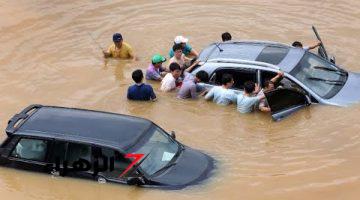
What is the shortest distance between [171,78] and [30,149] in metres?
4.63

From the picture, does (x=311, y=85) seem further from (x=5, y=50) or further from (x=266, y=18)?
(x=5, y=50)

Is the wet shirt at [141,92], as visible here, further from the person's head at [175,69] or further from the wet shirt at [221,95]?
the wet shirt at [221,95]

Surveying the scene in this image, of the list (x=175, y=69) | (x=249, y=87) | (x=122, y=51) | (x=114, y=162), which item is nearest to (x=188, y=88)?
(x=175, y=69)

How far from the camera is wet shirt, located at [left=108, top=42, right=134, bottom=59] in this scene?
15891 millimetres

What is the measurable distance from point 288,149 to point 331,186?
149cm

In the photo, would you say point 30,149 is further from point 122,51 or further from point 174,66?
point 122,51

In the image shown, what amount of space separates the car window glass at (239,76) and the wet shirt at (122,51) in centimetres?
353

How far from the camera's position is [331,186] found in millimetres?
10242

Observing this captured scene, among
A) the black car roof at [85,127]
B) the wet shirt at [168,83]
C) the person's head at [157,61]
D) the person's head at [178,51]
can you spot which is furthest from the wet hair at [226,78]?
the black car roof at [85,127]

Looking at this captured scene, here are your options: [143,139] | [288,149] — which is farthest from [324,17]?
[143,139]

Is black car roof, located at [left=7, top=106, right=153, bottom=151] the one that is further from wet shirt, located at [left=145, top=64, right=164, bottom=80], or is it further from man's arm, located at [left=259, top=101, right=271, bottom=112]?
wet shirt, located at [left=145, top=64, right=164, bottom=80]

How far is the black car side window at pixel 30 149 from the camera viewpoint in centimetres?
988

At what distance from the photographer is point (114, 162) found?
9648 millimetres

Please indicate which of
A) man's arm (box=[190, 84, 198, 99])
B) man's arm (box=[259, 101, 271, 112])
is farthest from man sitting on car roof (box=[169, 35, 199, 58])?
man's arm (box=[259, 101, 271, 112])
